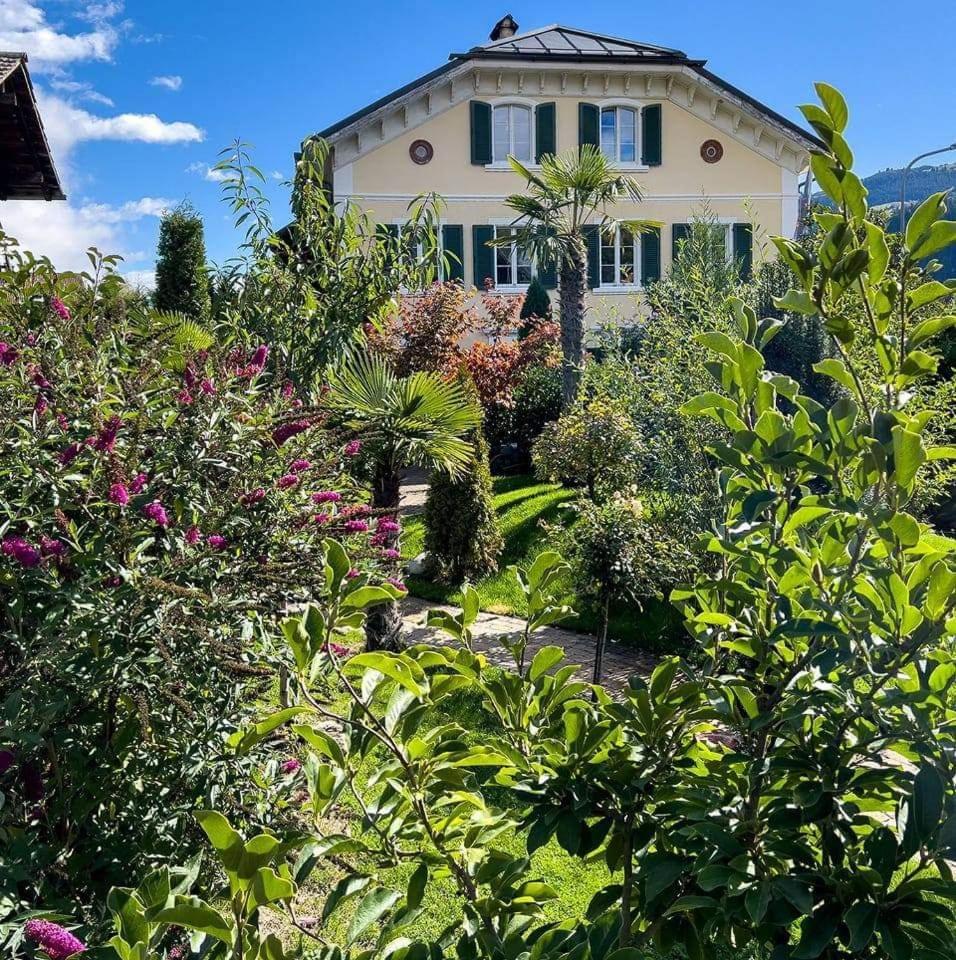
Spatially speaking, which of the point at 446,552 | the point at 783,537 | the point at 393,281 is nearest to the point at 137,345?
the point at 393,281

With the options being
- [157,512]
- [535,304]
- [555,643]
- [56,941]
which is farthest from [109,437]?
[535,304]

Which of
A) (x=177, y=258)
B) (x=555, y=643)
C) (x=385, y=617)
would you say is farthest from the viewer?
(x=177, y=258)

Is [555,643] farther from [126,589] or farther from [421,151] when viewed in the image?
[421,151]

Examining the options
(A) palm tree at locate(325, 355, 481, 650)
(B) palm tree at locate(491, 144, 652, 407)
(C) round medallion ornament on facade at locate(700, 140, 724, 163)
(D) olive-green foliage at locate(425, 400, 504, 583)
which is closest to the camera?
(A) palm tree at locate(325, 355, 481, 650)

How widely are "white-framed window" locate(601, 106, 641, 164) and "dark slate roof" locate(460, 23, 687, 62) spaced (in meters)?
1.40

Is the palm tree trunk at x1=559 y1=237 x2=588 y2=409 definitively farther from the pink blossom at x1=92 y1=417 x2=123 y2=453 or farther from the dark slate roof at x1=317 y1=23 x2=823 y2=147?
the pink blossom at x1=92 y1=417 x2=123 y2=453

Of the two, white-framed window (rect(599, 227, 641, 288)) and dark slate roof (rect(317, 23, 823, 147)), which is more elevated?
dark slate roof (rect(317, 23, 823, 147))

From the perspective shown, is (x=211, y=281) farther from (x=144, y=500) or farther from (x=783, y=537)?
(x=783, y=537)

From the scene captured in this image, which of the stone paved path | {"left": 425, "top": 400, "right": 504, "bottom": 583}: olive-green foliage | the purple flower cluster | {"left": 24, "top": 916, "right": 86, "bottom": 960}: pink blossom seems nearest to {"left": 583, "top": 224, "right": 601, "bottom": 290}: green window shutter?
{"left": 425, "top": 400, "right": 504, "bottom": 583}: olive-green foliage

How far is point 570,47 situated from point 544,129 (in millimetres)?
2327

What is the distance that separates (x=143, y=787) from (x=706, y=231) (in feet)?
59.3

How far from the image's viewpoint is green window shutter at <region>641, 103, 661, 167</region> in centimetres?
2312

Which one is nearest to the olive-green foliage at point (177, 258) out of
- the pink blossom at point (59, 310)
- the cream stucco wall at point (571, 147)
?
the cream stucco wall at point (571, 147)

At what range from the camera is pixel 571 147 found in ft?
74.8
